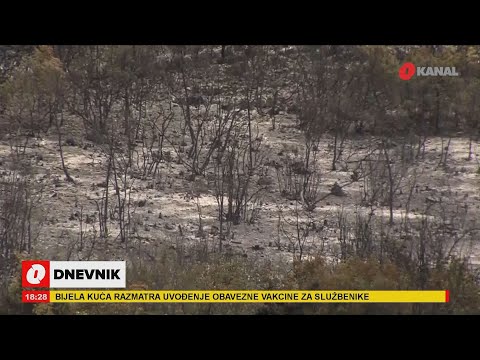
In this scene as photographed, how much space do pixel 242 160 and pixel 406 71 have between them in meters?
1.90

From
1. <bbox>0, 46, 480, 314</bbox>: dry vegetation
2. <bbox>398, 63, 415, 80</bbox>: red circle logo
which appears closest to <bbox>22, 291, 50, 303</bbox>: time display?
<bbox>0, 46, 480, 314</bbox>: dry vegetation

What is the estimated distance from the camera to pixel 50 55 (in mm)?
8680

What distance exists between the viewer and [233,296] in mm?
7484

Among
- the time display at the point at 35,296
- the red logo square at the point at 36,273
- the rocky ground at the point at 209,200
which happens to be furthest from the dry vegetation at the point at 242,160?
the time display at the point at 35,296

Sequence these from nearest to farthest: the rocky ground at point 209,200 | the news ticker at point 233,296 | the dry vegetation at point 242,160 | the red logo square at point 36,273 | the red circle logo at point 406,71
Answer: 1. the news ticker at point 233,296
2. the red logo square at point 36,273
3. the dry vegetation at point 242,160
4. the rocky ground at point 209,200
5. the red circle logo at point 406,71

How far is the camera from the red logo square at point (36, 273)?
24.5 ft

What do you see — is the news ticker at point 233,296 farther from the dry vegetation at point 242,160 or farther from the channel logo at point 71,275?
the dry vegetation at point 242,160

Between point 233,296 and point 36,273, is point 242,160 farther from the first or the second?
point 36,273

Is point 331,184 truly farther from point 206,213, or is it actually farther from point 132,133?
point 132,133

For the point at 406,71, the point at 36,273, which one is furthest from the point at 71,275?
the point at 406,71

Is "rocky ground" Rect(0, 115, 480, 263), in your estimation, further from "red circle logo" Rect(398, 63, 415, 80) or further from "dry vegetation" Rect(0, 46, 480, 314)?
"red circle logo" Rect(398, 63, 415, 80)

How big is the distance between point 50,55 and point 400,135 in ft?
12.2

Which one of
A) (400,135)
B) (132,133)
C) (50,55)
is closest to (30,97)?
(50,55)

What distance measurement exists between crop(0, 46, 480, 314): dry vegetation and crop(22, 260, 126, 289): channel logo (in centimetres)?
24
